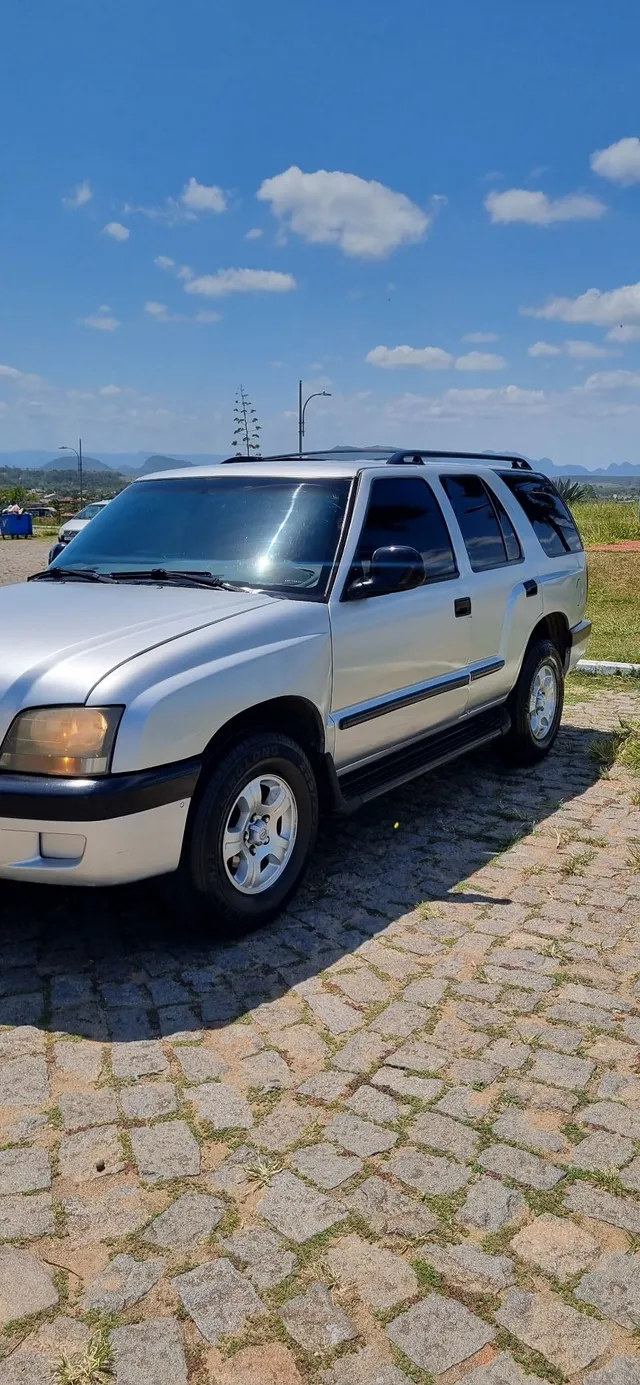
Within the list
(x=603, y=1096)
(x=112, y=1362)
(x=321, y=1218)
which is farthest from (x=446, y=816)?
(x=112, y=1362)

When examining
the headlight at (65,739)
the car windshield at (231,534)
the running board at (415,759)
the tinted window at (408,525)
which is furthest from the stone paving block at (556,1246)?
the tinted window at (408,525)

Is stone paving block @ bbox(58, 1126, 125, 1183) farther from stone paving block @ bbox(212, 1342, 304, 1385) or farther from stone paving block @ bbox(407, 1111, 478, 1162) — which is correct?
stone paving block @ bbox(407, 1111, 478, 1162)

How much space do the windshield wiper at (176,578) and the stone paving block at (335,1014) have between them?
171 cm

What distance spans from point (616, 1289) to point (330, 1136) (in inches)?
31.9

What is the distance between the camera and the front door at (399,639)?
433 cm

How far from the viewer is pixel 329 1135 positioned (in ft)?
8.87

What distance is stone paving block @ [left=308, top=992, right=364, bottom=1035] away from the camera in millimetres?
3250

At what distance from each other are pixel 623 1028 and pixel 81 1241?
5.92 feet

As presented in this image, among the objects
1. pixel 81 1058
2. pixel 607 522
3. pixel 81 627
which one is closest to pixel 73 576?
pixel 81 627

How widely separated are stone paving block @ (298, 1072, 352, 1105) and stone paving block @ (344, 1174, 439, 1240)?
373 mm

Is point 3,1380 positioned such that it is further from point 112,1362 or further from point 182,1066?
point 182,1066

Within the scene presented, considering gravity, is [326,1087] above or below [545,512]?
below

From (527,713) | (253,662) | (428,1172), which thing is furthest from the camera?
(527,713)

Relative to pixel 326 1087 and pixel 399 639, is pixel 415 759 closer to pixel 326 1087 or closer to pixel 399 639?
pixel 399 639
